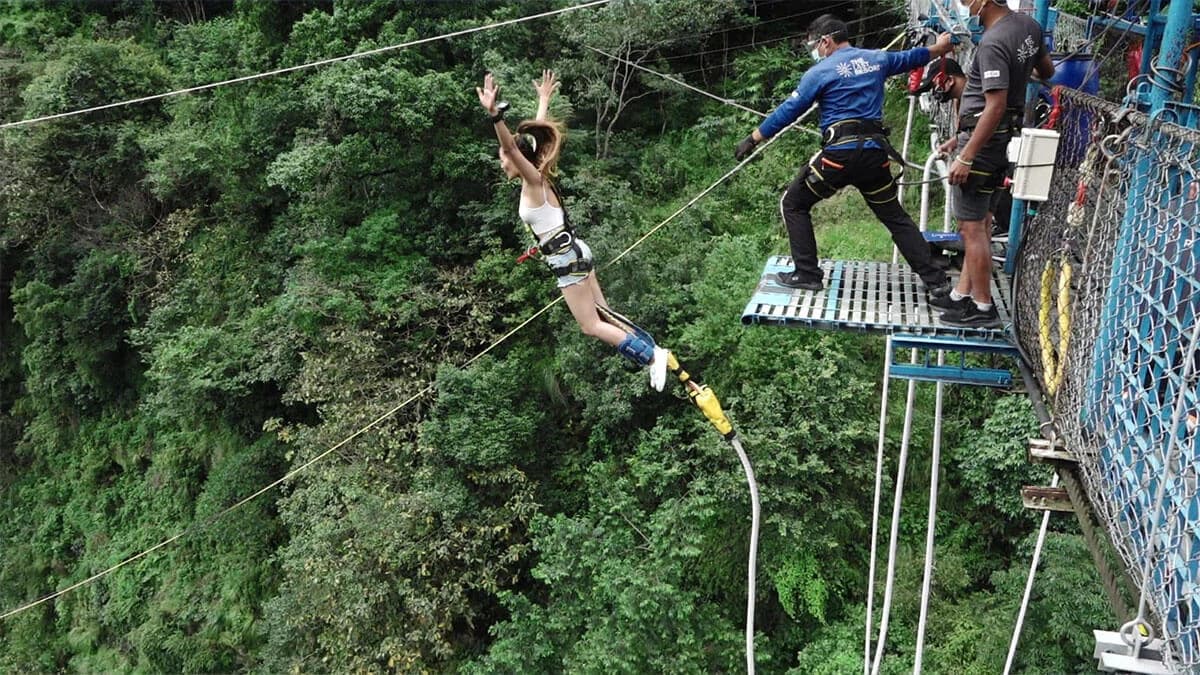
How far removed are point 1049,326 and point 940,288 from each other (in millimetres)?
619

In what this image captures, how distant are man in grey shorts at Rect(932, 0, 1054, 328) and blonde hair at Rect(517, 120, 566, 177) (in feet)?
4.58

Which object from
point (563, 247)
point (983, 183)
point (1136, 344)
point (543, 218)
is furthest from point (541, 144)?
point (1136, 344)

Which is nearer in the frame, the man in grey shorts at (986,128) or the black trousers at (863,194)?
the man in grey shorts at (986,128)

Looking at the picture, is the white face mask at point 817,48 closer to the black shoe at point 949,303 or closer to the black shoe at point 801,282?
the black shoe at point 801,282

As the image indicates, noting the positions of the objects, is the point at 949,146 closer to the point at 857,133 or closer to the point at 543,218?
the point at 857,133

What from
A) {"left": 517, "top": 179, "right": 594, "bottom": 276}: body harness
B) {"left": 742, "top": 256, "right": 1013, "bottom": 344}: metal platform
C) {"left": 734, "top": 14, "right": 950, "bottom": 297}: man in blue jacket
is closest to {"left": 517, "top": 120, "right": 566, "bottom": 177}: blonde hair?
{"left": 517, "top": 179, "right": 594, "bottom": 276}: body harness

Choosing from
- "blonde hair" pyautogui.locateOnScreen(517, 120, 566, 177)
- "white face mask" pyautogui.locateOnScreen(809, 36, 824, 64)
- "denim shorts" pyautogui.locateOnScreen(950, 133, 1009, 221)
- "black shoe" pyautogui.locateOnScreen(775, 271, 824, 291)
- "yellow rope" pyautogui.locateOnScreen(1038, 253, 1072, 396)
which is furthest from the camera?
"black shoe" pyautogui.locateOnScreen(775, 271, 824, 291)

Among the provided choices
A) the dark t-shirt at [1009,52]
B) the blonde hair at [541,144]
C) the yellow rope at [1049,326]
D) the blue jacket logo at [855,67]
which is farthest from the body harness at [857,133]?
the blonde hair at [541,144]

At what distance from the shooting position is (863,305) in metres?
3.36

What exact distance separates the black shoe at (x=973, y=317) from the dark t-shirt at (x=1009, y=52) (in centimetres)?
77

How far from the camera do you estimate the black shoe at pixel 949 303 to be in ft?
10.5

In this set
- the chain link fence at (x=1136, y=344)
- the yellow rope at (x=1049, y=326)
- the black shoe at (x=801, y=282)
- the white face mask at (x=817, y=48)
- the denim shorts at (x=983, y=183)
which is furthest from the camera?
the black shoe at (x=801, y=282)

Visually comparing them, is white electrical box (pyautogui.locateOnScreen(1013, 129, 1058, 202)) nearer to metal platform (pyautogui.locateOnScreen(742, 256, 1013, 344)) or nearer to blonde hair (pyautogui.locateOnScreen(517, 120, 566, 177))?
metal platform (pyautogui.locateOnScreen(742, 256, 1013, 344))

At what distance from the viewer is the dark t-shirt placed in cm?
268
